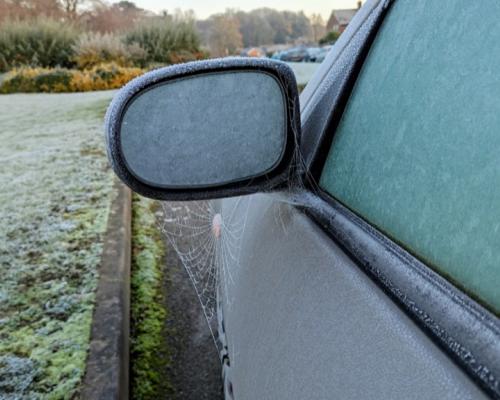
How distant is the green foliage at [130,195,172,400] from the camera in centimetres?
257

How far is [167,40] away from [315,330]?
1744 centimetres

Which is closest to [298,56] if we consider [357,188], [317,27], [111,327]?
[111,327]

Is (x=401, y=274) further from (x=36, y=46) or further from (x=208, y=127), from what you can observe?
(x=36, y=46)

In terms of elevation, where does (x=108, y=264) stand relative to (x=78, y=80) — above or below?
above

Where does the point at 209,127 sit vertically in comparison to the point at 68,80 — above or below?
above

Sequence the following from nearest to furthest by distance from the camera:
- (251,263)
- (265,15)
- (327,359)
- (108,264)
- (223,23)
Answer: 1. (327,359)
2. (251,263)
3. (108,264)
4. (223,23)
5. (265,15)

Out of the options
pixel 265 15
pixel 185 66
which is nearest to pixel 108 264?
pixel 185 66

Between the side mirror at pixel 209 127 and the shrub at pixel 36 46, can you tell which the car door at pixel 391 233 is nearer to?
the side mirror at pixel 209 127

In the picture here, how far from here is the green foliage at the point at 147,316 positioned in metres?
2.57

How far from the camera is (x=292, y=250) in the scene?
1173 millimetres

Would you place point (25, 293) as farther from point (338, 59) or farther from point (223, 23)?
point (223, 23)

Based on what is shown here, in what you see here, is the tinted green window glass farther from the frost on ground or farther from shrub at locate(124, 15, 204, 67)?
shrub at locate(124, 15, 204, 67)

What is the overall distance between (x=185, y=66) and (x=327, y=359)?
2.29 ft

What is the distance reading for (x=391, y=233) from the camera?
0.97 metres
